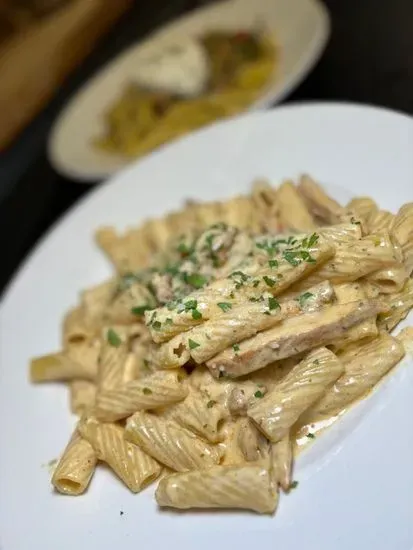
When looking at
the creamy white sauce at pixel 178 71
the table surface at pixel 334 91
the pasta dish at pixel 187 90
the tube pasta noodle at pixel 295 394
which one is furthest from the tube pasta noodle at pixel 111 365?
the creamy white sauce at pixel 178 71

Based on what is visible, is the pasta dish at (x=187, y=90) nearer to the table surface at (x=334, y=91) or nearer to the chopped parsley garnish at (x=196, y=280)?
the table surface at (x=334, y=91)

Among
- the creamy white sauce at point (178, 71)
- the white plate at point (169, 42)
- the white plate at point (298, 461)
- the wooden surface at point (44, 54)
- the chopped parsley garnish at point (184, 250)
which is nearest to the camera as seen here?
the white plate at point (298, 461)

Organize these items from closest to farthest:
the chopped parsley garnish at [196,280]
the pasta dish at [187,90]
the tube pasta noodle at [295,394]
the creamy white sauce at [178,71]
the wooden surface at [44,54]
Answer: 1. the tube pasta noodle at [295,394]
2. the chopped parsley garnish at [196,280]
3. the pasta dish at [187,90]
4. the creamy white sauce at [178,71]
5. the wooden surface at [44,54]

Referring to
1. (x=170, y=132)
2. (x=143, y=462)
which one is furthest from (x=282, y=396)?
(x=170, y=132)

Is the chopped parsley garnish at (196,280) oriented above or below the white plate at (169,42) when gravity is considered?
above

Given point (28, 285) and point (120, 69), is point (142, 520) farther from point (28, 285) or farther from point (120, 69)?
point (120, 69)

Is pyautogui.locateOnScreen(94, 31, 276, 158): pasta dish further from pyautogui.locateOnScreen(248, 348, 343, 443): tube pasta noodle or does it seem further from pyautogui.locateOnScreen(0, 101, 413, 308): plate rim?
pyautogui.locateOnScreen(248, 348, 343, 443): tube pasta noodle
